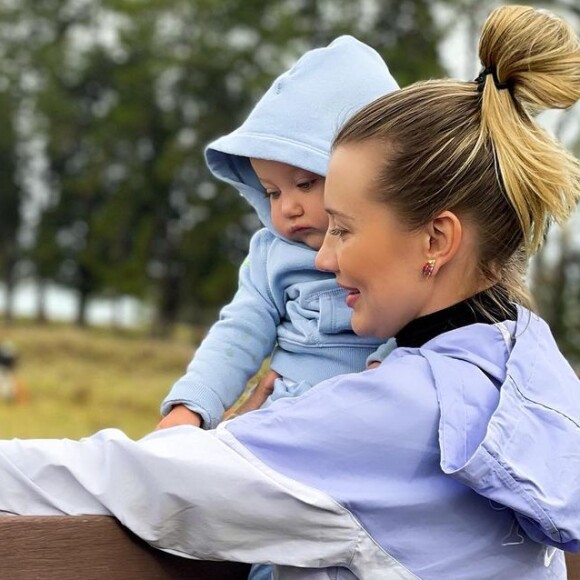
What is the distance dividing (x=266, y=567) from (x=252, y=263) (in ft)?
2.42

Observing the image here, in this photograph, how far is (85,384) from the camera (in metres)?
17.1

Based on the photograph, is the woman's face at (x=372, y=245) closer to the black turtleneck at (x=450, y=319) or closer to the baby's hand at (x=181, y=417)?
the black turtleneck at (x=450, y=319)

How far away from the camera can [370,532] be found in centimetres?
140

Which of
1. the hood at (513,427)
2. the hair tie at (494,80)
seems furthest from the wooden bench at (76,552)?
the hair tie at (494,80)

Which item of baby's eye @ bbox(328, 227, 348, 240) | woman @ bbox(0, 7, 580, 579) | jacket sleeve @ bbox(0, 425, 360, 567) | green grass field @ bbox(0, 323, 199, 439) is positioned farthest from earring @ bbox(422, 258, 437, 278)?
green grass field @ bbox(0, 323, 199, 439)

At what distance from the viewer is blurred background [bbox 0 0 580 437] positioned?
23547 millimetres

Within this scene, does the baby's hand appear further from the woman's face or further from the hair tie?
the hair tie

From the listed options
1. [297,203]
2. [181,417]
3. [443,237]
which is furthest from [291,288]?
[443,237]

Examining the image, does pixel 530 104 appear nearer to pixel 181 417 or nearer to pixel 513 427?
pixel 513 427

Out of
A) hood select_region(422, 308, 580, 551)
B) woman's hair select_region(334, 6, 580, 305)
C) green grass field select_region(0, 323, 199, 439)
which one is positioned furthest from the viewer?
green grass field select_region(0, 323, 199, 439)

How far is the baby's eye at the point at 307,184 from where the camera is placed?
2082 mm

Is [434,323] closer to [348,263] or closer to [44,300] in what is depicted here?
[348,263]

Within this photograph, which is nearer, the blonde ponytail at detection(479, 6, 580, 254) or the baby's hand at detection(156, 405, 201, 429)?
the blonde ponytail at detection(479, 6, 580, 254)

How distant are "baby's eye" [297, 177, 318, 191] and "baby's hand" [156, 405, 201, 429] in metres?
0.45
